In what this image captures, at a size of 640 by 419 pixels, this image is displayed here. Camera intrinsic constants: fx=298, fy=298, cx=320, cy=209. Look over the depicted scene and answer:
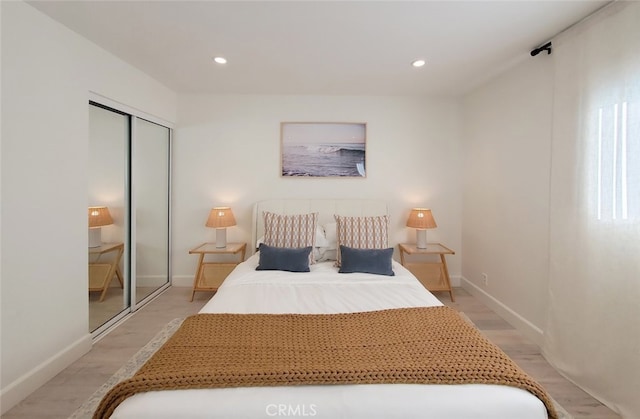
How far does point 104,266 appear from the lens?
2.66m

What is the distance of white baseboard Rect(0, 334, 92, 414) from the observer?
5.70 ft

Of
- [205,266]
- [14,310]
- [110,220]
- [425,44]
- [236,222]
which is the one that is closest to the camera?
[14,310]

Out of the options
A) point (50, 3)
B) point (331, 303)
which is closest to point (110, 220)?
point (50, 3)

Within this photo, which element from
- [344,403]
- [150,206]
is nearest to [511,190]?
[344,403]

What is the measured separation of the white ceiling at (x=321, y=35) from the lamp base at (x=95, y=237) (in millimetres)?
1520

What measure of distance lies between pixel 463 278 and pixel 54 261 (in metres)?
4.07

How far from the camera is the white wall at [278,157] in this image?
3657 millimetres

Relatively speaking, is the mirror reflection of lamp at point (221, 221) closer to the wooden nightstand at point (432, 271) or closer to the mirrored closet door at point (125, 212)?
the mirrored closet door at point (125, 212)

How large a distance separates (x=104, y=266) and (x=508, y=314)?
376 cm

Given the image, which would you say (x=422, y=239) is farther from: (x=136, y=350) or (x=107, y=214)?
(x=107, y=214)

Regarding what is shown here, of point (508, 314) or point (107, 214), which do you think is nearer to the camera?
point (107, 214)

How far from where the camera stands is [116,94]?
2605mm

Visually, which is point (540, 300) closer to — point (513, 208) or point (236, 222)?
point (513, 208)

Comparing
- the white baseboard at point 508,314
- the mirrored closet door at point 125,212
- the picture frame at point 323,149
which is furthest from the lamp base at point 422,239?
the mirrored closet door at point 125,212
